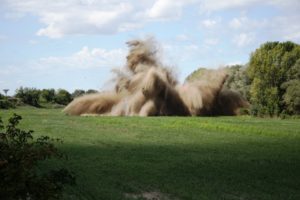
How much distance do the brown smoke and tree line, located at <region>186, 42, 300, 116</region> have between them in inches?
123

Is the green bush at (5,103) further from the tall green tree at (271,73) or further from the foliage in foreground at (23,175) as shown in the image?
the tall green tree at (271,73)

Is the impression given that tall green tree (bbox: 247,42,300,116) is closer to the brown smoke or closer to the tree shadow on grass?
the brown smoke

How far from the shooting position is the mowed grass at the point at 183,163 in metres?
11.4

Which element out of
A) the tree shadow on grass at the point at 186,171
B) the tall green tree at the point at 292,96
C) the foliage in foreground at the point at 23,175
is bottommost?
the tree shadow on grass at the point at 186,171

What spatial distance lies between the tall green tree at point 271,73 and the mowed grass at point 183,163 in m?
19.6

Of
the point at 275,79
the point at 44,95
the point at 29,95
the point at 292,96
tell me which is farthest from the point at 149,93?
the point at 44,95

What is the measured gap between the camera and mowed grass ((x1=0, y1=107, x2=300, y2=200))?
11.4 m

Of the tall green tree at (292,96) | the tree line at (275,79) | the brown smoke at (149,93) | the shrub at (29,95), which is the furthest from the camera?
the shrub at (29,95)

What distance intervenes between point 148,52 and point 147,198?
116 ft

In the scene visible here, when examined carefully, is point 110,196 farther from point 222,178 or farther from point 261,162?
point 261,162

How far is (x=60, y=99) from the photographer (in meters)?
72.9

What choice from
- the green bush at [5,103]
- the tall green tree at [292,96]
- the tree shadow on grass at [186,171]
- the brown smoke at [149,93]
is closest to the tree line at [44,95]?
the brown smoke at [149,93]

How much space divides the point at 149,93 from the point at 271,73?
12.5 metres

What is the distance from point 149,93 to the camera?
139 feet
